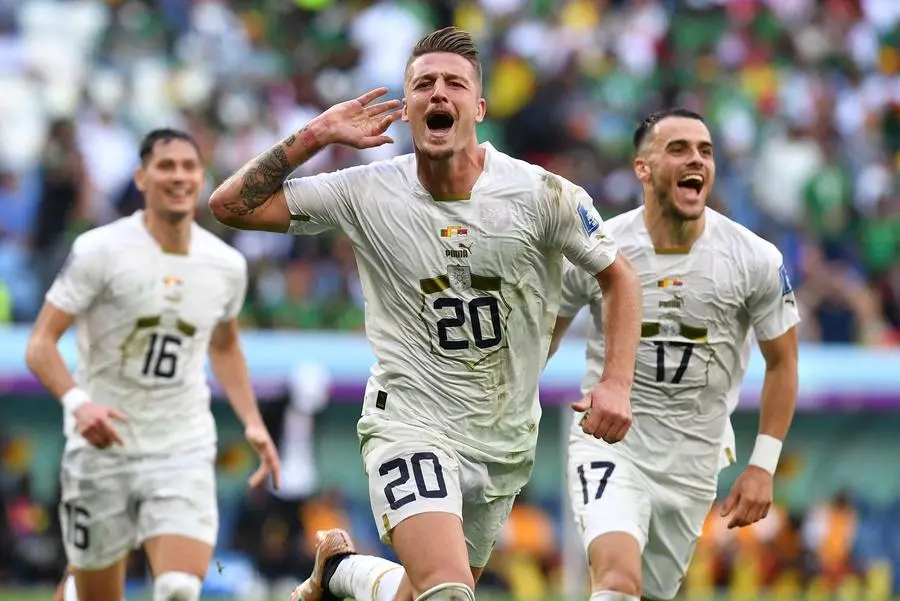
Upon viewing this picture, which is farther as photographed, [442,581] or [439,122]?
[439,122]

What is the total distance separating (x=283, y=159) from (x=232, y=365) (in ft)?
11.7

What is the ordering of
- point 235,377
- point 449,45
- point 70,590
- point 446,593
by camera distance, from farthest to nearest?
1. point 235,377
2. point 70,590
3. point 449,45
4. point 446,593

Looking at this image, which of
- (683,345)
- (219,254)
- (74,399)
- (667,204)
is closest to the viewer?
(683,345)

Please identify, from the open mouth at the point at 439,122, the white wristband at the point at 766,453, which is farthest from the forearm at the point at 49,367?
the white wristband at the point at 766,453

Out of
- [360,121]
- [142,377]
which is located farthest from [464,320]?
[142,377]

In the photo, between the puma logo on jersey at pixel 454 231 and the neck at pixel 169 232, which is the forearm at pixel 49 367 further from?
the puma logo on jersey at pixel 454 231

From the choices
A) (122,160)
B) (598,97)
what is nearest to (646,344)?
(122,160)

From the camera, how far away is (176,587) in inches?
358

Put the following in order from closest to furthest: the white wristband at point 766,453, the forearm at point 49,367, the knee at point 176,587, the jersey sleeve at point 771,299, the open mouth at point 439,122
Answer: the open mouth at point 439,122
the white wristband at point 766,453
the jersey sleeve at point 771,299
the knee at point 176,587
the forearm at point 49,367

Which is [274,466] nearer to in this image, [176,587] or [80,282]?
[176,587]

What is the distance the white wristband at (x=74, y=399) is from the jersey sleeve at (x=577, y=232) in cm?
308

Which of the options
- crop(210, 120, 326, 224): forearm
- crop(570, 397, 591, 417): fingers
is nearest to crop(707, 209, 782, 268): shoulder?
crop(570, 397, 591, 417): fingers

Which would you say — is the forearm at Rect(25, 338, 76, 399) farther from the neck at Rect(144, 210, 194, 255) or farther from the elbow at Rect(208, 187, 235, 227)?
the elbow at Rect(208, 187, 235, 227)

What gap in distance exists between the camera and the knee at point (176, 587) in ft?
29.8
